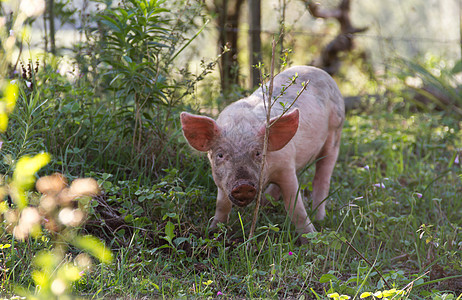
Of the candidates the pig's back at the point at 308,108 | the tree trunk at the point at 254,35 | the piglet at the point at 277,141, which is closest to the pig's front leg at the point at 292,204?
the piglet at the point at 277,141

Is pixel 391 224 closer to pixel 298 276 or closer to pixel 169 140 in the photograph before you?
pixel 298 276

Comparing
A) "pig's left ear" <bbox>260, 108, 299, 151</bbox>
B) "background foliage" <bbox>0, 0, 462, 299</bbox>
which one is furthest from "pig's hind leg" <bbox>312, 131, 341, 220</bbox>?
"pig's left ear" <bbox>260, 108, 299, 151</bbox>

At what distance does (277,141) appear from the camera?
10.2ft

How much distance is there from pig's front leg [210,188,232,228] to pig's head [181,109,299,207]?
0.75ft

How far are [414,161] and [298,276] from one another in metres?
2.74

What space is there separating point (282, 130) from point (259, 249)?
0.70 metres

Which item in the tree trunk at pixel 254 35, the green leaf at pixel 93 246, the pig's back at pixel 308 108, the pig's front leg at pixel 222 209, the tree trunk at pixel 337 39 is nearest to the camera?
the green leaf at pixel 93 246

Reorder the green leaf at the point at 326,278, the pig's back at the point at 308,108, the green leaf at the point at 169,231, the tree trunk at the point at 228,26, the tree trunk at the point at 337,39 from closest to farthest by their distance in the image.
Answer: the green leaf at the point at 326,278
the green leaf at the point at 169,231
the pig's back at the point at 308,108
the tree trunk at the point at 228,26
the tree trunk at the point at 337,39

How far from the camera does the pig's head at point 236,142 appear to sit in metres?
2.96

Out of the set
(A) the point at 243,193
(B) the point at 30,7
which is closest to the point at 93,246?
(A) the point at 243,193

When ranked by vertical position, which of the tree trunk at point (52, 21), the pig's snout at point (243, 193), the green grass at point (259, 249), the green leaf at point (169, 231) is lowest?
the green grass at point (259, 249)

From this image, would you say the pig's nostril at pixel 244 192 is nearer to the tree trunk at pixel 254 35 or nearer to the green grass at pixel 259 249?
the green grass at pixel 259 249

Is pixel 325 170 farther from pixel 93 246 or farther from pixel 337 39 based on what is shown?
pixel 337 39

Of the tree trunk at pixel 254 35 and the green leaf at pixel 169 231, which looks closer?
the green leaf at pixel 169 231
